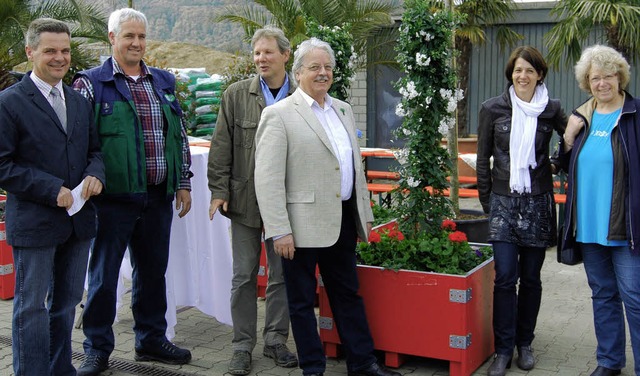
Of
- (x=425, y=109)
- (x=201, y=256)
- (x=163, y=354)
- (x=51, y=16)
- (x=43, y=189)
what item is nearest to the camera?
(x=43, y=189)

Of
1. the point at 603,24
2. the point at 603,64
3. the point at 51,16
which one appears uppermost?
the point at 51,16

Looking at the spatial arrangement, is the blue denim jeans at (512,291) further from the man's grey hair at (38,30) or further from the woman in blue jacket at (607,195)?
the man's grey hair at (38,30)

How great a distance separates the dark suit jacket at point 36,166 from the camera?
3662 mm

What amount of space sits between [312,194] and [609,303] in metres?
1.77

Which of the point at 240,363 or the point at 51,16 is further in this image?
the point at 51,16

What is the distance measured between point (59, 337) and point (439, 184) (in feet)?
8.11

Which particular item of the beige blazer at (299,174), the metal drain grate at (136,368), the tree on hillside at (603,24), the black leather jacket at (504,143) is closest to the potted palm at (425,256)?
the black leather jacket at (504,143)

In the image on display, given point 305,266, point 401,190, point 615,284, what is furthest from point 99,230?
point 615,284

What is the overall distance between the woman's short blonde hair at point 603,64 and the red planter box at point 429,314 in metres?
1.25

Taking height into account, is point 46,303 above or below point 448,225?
below

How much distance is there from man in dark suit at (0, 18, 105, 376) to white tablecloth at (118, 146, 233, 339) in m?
1.28

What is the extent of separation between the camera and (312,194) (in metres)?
4.02

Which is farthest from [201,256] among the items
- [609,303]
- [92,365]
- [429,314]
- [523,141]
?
[609,303]

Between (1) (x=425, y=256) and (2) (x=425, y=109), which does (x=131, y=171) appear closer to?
(1) (x=425, y=256)
